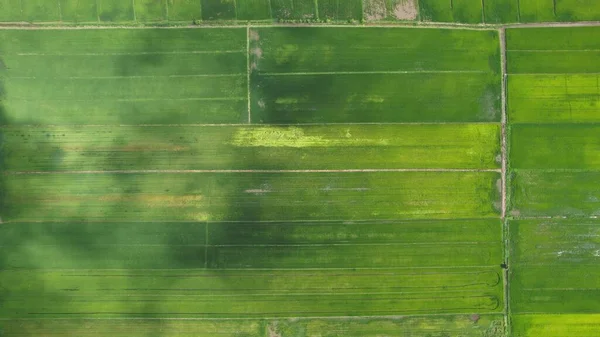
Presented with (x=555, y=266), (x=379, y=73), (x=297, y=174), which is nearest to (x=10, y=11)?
(x=297, y=174)

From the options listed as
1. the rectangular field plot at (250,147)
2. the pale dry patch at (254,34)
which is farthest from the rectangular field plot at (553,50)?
the pale dry patch at (254,34)

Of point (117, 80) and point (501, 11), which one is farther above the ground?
point (501, 11)

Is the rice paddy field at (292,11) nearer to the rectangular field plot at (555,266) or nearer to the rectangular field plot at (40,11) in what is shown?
the rectangular field plot at (40,11)

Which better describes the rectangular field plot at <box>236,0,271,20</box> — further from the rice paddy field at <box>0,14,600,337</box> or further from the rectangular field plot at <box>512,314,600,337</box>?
the rectangular field plot at <box>512,314,600,337</box>

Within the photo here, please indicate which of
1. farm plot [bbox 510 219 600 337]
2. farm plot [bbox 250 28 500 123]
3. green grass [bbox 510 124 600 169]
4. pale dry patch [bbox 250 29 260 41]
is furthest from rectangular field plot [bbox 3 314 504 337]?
pale dry patch [bbox 250 29 260 41]

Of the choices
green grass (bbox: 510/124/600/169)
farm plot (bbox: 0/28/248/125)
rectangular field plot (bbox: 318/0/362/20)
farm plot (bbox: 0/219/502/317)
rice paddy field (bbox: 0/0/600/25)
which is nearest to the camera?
farm plot (bbox: 0/219/502/317)

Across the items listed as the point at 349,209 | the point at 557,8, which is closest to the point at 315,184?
the point at 349,209

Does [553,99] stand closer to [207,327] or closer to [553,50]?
[553,50]
